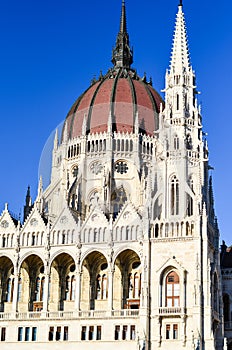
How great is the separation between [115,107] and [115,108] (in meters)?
0.15

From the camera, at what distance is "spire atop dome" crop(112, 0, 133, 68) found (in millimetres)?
95438

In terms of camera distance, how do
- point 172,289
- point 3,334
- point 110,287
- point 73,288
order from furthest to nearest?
point 73,288, point 3,334, point 110,287, point 172,289

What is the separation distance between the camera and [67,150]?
83.9m

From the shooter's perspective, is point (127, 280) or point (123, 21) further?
point (123, 21)

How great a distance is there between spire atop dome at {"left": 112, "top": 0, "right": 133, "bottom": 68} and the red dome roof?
604cm

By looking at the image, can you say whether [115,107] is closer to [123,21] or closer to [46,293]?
[123,21]

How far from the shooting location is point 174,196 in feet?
225

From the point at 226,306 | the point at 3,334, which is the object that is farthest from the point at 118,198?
the point at 3,334

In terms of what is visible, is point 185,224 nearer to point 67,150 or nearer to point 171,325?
point 171,325

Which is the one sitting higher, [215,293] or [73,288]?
[73,288]

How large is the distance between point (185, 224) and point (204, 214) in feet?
7.01

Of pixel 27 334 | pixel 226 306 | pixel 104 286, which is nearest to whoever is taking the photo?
pixel 27 334

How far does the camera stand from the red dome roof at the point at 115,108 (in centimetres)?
8388

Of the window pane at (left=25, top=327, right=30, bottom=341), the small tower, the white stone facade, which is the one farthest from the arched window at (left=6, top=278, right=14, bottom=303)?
the small tower
